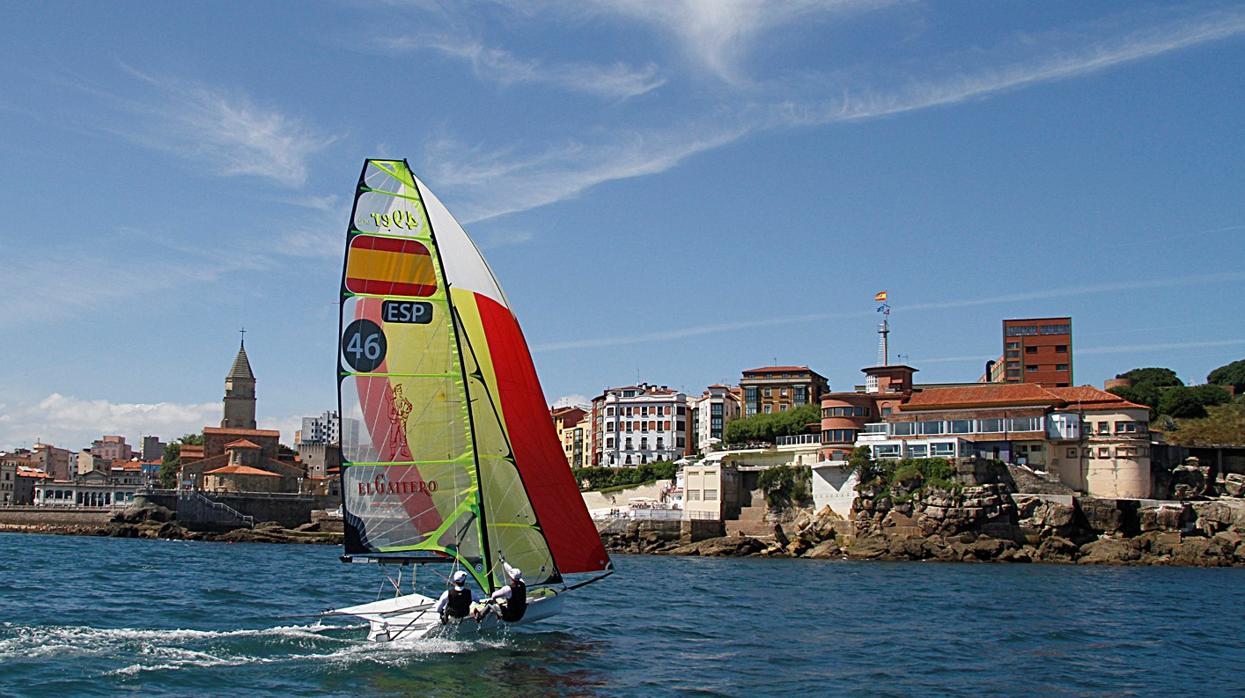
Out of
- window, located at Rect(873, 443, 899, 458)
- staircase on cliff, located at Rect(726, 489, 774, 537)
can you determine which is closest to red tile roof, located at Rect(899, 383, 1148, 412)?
window, located at Rect(873, 443, 899, 458)

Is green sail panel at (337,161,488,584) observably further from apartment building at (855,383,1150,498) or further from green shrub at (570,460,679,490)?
green shrub at (570,460,679,490)

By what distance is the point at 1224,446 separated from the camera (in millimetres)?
69688

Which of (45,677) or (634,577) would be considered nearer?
(45,677)

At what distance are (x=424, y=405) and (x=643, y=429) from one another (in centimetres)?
9013

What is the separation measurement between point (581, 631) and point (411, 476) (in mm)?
6243

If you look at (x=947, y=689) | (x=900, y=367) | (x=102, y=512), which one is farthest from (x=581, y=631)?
(x=102, y=512)

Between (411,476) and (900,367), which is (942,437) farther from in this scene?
(411,476)

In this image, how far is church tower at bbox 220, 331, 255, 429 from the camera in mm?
142750

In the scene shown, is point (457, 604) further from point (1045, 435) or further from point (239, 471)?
point (239, 471)

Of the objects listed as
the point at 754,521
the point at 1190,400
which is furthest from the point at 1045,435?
the point at 1190,400

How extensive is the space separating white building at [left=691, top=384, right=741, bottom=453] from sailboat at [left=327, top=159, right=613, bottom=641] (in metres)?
83.2

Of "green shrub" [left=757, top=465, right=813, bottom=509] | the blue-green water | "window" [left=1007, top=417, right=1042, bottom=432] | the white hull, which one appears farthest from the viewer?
"green shrub" [left=757, top=465, right=813, bottom=509]

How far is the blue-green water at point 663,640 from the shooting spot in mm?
20062

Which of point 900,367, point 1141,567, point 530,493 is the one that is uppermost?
point 900,367
